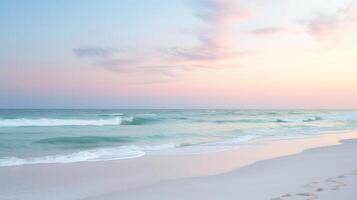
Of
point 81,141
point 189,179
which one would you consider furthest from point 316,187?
point 81,141

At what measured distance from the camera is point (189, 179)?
7641 millimetres

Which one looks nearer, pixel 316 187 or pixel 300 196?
pixel 300 196

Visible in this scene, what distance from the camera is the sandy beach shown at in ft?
20.3

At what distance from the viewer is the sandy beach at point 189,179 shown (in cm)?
618

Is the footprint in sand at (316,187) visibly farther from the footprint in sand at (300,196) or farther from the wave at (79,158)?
the wave at (79,158)

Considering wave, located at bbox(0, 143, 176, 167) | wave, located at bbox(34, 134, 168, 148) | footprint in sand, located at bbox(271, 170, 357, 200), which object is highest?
footprint in sand, located at bbox(271, 170, 357, 200)

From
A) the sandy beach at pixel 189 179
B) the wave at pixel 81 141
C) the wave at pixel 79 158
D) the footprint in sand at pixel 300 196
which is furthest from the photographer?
the wave at pixel 81 141

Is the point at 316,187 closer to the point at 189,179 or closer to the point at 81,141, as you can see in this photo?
the point at 189,179

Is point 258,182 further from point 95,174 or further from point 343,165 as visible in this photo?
point 95,174

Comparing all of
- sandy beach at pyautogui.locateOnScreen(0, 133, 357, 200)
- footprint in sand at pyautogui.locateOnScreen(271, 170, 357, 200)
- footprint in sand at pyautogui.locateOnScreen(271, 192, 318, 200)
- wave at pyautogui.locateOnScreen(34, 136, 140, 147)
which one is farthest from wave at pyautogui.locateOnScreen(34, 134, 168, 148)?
footprint in sand at pyautogui.locateOnScreen(271, 192, 318, 200)

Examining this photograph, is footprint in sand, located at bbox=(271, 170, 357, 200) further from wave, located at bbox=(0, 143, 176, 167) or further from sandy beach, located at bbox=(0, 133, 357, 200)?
wave, located at bbox=(0, 143, 176, 167)

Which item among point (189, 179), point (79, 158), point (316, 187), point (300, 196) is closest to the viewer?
point (300, 196)

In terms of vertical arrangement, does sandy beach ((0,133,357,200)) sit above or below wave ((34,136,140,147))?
above

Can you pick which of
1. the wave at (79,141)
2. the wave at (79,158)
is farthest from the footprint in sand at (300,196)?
the wave at (79,141)
